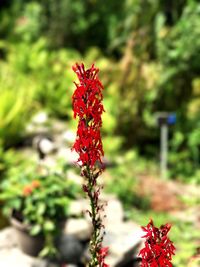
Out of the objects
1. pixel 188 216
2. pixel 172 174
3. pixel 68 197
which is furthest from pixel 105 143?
pixel 68 197

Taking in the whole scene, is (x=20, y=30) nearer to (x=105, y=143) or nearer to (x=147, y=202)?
(x=105, y=143)

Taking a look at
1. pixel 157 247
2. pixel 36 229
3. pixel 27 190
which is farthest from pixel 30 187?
pixel 157 247

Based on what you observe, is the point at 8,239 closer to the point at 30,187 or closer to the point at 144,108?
the point at 30,187

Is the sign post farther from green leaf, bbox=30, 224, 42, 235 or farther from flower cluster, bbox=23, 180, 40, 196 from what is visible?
green leaf, bbox=30, 224, 42, 235

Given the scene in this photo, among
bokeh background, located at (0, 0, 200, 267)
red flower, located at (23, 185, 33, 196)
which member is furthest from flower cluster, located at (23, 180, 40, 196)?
bokeh background, located at (0, 0, 200, 267)

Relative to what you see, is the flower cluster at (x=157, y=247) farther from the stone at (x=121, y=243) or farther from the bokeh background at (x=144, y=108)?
the bokeh background at (x=144, y=108)

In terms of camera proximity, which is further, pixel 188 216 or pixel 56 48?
pixel 56 48

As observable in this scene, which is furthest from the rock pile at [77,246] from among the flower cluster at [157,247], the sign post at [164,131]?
the flower cluster at [157,247]

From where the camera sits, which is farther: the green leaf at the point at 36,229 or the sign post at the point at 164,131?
the sign post at the point at 164,131

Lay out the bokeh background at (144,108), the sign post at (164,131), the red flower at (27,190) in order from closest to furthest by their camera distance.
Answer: the red flower at (27,190), the bokeh background at (144,108), the sign post at (164,131)
